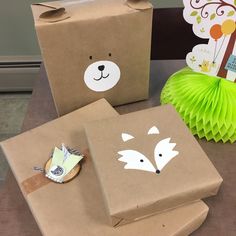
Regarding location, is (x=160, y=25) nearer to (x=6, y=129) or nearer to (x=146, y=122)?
(x=146, y=122)

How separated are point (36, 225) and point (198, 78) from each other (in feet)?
1.68

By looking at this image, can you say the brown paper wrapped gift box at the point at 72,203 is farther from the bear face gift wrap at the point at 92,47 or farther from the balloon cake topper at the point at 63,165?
the bear face gift wrap at the point at 92,47

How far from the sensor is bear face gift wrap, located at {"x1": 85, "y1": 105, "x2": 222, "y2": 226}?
496 millimetres

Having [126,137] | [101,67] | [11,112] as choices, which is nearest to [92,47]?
[101,67]

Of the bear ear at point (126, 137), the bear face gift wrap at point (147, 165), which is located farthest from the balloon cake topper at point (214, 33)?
the bear ear at point (126, 137)

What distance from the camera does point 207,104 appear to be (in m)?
0.68

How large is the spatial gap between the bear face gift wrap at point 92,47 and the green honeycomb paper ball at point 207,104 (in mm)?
125

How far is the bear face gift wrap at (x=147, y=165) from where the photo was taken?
0.50 metres

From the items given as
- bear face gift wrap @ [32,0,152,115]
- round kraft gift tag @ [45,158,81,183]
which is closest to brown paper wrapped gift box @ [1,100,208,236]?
round kraft gift tag @ [45,158,81,183]

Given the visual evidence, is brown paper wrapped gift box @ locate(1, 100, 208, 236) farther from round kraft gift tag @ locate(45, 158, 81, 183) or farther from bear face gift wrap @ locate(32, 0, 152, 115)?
bear face gift wrap @ locate(32, 0, 152, 115)

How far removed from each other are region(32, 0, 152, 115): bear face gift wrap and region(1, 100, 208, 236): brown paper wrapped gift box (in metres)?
0.12

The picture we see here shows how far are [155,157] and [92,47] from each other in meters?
0.30

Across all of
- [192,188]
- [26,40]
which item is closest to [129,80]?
[192,188]

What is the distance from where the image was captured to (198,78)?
725 millimetres
